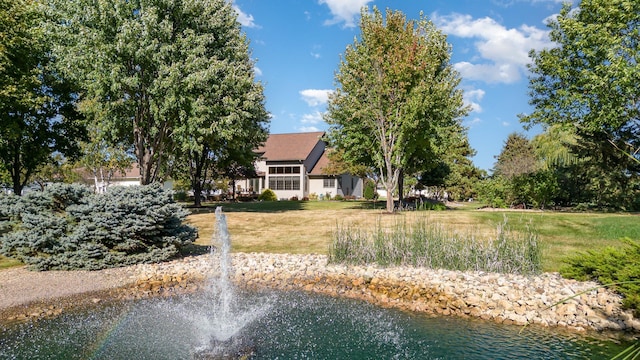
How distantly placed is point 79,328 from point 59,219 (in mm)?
4004

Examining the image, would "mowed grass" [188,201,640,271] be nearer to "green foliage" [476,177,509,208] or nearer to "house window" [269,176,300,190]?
"green foliage" [476,177,509,208]

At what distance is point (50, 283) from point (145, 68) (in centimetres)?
1147

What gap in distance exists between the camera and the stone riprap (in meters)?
7.26

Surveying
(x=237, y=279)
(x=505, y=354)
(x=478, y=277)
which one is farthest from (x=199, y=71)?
(x=505, y=354)

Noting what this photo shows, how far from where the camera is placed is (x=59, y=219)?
9773 millimetres

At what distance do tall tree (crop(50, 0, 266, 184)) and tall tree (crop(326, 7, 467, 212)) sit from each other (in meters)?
5.25

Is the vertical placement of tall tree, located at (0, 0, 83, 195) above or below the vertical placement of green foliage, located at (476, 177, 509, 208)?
above

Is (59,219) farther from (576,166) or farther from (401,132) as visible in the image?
(576,166)

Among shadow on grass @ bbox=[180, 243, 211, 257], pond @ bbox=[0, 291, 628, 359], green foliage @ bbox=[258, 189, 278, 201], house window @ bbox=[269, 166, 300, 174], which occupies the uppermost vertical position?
house window @ bbox=[269, 166, 300, 174]

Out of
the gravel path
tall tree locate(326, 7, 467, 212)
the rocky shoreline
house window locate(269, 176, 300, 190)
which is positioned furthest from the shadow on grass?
house window locate(269, 176, 300, 190)

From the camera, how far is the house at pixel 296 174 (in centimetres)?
4103

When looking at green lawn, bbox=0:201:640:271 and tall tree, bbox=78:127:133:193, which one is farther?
tall tree, bbox=78:127:133:193

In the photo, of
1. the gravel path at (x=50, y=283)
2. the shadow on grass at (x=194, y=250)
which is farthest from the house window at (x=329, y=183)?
the gravel path at (x=50, y=283)

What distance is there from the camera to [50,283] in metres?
8.77
